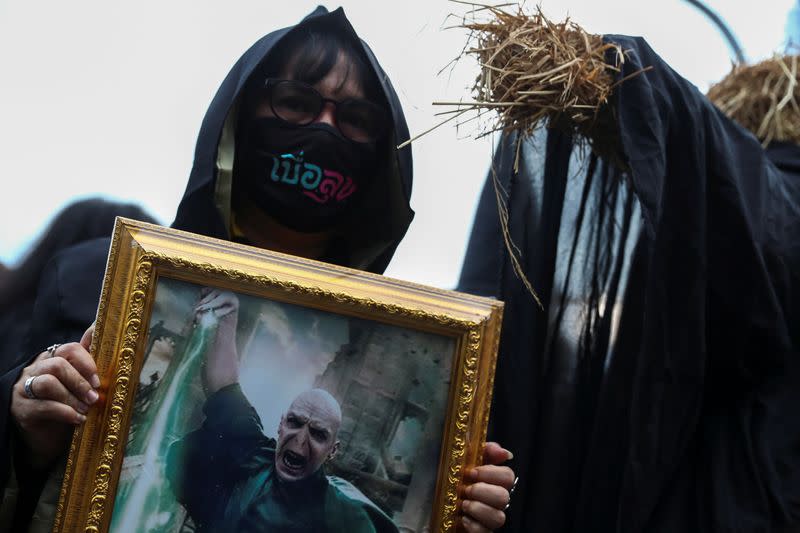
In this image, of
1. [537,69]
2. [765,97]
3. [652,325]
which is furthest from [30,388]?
[765,97]

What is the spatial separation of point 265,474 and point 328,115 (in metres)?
1.03

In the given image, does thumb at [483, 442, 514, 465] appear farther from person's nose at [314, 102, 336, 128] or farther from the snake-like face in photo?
person's nose at [314, 102, 336, 128]

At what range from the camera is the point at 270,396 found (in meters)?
1.94

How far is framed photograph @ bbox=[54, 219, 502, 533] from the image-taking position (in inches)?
73.5

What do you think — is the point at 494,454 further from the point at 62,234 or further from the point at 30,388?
the point at 62,234

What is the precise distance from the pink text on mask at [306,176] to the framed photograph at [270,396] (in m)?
0.53

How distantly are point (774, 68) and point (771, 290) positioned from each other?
3.98 ft

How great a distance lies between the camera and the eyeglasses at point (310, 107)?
2.55m

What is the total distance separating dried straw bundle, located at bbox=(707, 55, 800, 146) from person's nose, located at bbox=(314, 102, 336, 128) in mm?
1495

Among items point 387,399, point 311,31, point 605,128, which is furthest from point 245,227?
point 605,128

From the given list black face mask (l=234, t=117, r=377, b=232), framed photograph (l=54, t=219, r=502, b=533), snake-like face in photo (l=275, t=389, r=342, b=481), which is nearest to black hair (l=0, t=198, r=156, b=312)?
black face mask (l=234, t=117, r=377, b=232)

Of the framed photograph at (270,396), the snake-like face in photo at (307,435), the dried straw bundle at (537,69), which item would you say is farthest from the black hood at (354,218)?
the snake-like face in photo at (307,435)

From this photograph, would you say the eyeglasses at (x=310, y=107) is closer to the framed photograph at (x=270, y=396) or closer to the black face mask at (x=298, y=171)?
the black face mask at (x=298, y=171)

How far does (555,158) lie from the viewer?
3.01m
